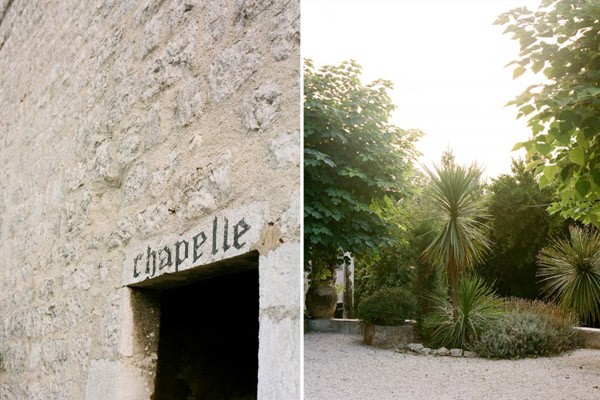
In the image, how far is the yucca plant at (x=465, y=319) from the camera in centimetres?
792

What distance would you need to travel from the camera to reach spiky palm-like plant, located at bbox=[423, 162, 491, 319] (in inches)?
329

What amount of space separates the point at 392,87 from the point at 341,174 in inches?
74.3

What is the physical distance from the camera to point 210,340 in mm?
2852

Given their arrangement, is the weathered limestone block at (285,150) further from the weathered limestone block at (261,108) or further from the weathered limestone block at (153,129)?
the weathered limestone block at (153,129)

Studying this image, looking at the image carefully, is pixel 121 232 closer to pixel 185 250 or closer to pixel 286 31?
pixel 185 250

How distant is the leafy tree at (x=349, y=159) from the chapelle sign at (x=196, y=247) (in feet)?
16.2

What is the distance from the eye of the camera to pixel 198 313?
9.09 feet

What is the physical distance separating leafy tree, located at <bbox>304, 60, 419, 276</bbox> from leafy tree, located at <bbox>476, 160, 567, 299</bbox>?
10.4 ft

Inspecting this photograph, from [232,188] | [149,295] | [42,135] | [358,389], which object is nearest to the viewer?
[232,188]

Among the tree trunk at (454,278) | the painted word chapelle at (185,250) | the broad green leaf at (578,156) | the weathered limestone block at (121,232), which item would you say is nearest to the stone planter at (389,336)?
the tree trunk at (454,278)

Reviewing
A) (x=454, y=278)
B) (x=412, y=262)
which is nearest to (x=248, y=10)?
(x=454, y=278)

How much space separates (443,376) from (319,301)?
458 centimetres

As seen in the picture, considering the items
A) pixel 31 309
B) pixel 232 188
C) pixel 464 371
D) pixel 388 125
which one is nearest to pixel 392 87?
pixel 388 125

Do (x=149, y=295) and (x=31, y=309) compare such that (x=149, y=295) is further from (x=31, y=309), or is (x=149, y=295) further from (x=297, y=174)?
(x=31, y=309)
